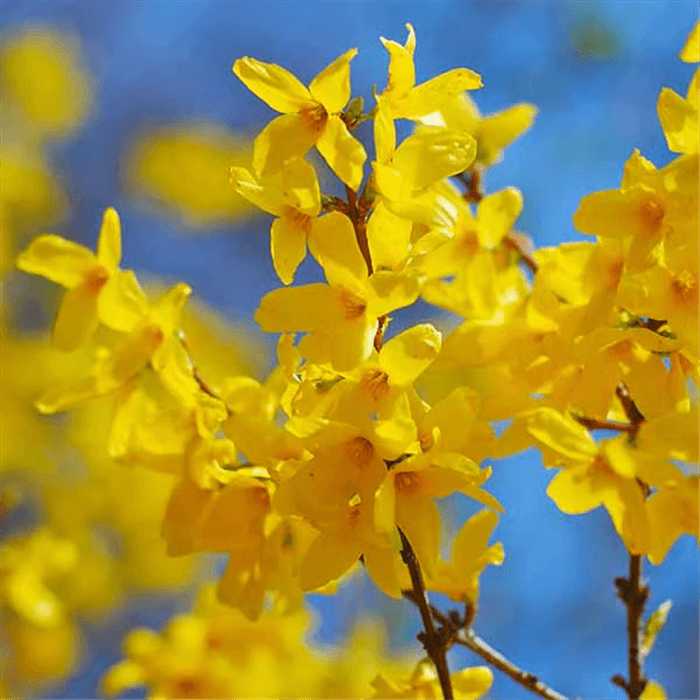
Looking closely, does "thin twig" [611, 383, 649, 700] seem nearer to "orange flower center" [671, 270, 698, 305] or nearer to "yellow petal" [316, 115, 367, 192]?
"orange flower center" [671, 270, 698, 305]

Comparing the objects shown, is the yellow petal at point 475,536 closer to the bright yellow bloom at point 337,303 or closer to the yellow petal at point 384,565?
the yellow petal at point 384,565

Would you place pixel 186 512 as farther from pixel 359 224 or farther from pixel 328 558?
pixel 359 224

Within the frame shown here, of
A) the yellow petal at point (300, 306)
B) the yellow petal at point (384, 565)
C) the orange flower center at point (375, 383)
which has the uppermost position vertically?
the yellow petal at point (300, 306)

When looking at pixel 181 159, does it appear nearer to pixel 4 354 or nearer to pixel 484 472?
pixel 4 354

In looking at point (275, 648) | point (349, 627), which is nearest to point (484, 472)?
point (275, 648)

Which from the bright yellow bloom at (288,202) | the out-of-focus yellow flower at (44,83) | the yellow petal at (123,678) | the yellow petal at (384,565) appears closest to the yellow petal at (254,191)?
the bright yellow bloom at (288,202)

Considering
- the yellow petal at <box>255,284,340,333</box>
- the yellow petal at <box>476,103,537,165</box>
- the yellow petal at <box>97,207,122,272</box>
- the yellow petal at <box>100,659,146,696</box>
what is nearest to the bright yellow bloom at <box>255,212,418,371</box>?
the yellow petal at <box>255,284,340,333</box>
